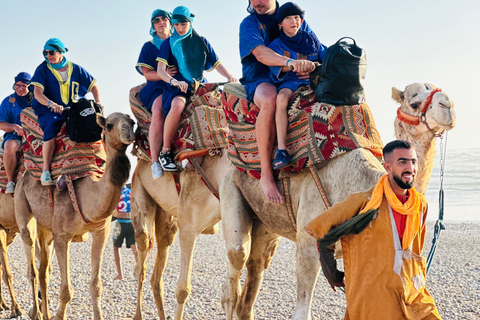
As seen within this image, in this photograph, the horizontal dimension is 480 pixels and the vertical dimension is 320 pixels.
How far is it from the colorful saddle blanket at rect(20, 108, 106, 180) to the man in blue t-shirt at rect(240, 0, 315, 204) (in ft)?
10.4

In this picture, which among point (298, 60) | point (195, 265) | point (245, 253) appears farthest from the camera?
point (195, 265)

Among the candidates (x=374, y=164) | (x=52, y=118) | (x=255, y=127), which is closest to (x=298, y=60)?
(x=255, y=127)

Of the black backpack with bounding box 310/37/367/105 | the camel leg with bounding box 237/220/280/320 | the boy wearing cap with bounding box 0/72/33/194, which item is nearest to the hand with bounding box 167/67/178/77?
the camel leg with bounding box 237/220/280/320

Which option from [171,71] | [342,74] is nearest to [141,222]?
[171,71]

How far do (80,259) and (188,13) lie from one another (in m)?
8.65

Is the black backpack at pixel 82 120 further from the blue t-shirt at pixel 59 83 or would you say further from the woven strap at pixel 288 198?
the woven strap at pixel 288 198

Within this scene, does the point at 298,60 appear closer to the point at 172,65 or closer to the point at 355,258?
the point at 355,258

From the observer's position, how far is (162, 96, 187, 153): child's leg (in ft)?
21.6

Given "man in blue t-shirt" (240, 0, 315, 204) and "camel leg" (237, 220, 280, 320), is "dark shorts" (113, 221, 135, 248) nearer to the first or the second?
"camel leg" (237, 220, 280, 320)

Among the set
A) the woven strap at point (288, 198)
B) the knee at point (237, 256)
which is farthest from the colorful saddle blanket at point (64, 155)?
the woven strap at point (288, 198)

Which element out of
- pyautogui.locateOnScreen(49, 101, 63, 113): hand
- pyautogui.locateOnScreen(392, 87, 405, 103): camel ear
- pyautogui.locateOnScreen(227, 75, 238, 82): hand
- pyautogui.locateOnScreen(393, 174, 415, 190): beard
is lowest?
pyautogui.locateOnScreen(393, 174, 415, 190): beard

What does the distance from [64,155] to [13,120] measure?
230 cm

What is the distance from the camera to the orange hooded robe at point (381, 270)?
11.5 feet

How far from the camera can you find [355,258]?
143 inches
